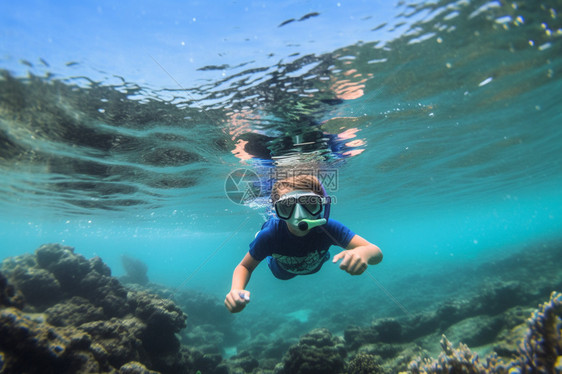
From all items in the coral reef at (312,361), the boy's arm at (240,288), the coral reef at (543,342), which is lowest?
the coral reef at (312,361)

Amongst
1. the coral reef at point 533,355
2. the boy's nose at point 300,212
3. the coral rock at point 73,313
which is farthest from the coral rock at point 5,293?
the coral reef at point 533,355

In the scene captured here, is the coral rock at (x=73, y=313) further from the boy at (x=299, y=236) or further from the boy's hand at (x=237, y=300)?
the boy's hand at (x=237, y=300)

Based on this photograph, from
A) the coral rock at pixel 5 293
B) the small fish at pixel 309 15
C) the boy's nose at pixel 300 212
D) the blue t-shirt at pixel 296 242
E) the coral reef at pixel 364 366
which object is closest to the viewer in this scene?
the boy's nose at pixel 300 212

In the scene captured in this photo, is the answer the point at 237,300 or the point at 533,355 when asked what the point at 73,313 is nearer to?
the point at 237,300

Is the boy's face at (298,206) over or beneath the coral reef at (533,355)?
over

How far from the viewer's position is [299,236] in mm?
4562

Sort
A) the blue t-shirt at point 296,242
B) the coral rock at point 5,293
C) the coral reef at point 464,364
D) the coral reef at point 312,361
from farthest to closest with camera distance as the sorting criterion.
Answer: the coral reef at point 312,361
the coral rock at point 5,293
the blue t-shirt at point 296,242
the coral reef at point 464,364

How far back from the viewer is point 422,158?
671 inches

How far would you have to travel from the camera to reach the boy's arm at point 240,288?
3.08 m

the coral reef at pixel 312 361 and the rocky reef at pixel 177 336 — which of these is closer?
the rocky reef at pixel 177 336

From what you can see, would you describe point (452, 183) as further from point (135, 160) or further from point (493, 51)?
point (135, 160)

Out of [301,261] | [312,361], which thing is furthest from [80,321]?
[301,261]

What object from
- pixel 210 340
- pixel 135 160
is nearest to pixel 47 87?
pixel 135 160

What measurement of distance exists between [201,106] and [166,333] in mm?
7248
